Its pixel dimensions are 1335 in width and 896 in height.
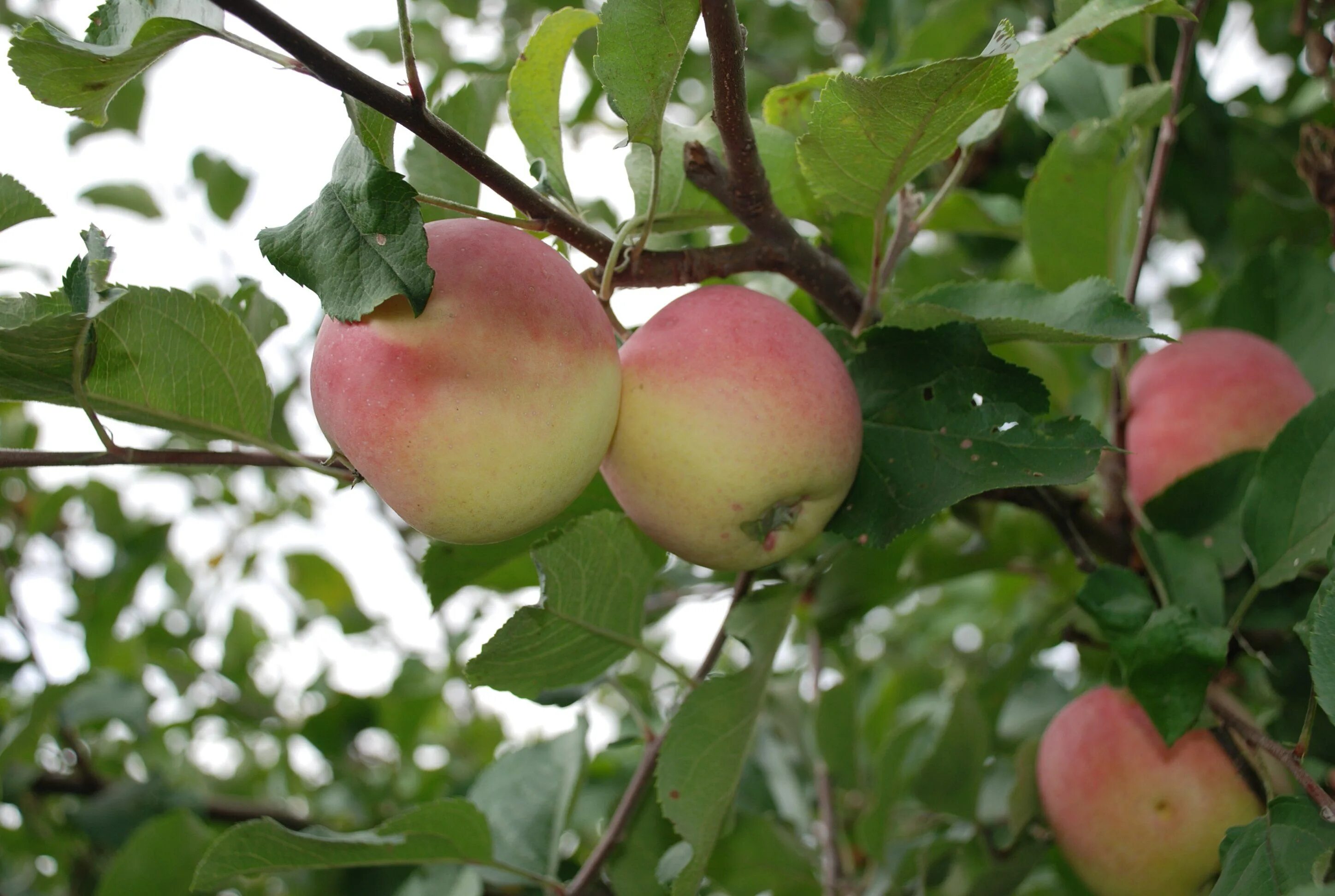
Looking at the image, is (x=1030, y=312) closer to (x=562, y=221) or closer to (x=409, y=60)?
(x=562, y=221)

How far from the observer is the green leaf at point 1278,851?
2.24 feet

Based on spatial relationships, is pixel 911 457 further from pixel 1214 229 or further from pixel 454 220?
pixel 1214 229

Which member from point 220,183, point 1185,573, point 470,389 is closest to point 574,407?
point 470,389

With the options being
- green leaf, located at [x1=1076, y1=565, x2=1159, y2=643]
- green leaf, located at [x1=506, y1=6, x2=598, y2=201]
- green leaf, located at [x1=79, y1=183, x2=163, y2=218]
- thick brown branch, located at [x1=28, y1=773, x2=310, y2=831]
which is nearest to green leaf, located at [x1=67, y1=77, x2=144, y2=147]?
green leaf, located at [x1=79, y1=183, x2=163, y2=218]

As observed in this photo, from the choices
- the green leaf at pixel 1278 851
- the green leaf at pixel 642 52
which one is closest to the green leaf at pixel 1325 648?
the green leaf at pixel 1278 851

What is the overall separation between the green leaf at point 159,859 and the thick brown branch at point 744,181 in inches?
42.0

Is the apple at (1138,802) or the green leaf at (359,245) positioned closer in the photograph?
the green leaf at (359,245)

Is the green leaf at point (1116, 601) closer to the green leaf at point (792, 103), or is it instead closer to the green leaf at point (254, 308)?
the green leaf at point (792, 103)

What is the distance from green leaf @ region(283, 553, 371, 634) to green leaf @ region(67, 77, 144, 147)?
3.22ft

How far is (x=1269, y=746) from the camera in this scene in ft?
2.71

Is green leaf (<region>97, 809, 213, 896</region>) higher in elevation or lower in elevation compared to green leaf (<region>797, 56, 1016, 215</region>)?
lower

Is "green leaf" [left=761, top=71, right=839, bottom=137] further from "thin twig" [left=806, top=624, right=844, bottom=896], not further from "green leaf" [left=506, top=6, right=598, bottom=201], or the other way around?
"thin twig" [left=806, top=624, right=844, bottom=896]

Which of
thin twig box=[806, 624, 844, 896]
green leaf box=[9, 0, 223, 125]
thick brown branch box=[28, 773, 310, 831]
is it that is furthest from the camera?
thick brown branch box=[28, 773, 310, 831]

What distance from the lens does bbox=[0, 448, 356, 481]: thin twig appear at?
77 centimetres
